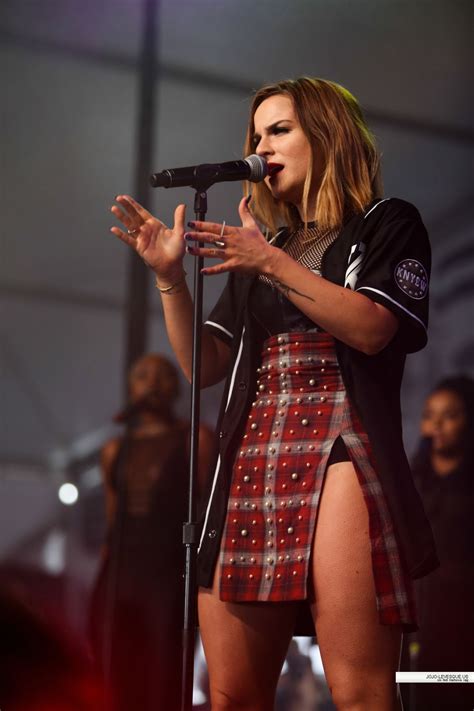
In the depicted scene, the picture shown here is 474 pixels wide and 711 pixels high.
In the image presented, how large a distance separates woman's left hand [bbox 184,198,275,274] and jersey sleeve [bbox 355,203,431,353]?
17 centimetres

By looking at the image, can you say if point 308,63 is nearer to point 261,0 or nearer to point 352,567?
point 261,0

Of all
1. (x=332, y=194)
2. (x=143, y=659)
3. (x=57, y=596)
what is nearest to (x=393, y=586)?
(x=332, y=194)

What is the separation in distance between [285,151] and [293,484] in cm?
59

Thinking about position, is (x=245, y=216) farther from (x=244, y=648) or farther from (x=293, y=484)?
(x=244, y=648)

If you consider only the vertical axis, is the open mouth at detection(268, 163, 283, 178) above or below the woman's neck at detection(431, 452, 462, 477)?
above

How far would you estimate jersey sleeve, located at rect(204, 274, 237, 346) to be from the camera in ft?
5.52

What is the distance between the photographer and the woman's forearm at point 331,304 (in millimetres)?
1368

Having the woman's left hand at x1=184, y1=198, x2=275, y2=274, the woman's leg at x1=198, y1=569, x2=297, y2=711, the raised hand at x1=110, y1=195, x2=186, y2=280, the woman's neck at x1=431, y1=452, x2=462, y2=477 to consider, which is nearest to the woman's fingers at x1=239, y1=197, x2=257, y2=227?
the woman's left hand at x1=184, y1=198, x2=275, y2=274

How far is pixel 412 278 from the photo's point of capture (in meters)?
1.45

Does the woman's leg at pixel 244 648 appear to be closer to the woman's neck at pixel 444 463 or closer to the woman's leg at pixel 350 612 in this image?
the woman's leg at pixel 350 612

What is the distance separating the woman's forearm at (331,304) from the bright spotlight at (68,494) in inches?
87.6

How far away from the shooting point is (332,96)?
64.4 inches

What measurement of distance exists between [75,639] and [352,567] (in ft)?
6.95

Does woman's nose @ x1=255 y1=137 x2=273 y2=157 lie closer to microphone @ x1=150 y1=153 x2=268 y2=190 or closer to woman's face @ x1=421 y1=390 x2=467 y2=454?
microphone @ x1=150 y1=153 x2=268 y2=190
